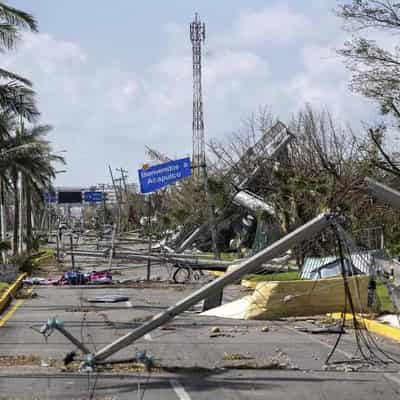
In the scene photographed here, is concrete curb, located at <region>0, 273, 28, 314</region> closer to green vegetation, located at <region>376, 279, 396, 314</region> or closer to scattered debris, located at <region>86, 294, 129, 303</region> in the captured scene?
scattered debris, located at <region>86, 294, 129, 303</region>

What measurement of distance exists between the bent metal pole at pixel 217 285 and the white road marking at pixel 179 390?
0.90 meters

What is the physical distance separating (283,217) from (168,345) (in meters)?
16.8

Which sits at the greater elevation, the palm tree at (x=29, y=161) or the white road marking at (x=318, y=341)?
the palm tree at (x=29, y=161)

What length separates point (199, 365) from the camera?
12.4m

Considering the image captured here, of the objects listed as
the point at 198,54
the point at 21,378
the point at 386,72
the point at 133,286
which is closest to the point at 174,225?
the point at 198,54

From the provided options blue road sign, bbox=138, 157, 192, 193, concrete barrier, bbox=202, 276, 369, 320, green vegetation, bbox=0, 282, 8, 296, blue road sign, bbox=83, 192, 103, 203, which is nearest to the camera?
concrete barrier, bbox=202, 276, 369, 320

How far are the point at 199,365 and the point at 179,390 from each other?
6.48 feet

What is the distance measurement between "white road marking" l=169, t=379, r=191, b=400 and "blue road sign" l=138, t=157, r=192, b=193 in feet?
76.1

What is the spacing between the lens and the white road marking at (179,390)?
10055 mm

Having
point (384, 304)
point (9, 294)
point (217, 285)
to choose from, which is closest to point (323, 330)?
point (384, 304)

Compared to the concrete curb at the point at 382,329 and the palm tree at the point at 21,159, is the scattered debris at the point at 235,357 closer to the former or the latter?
the concrete curb at the point at 382,329

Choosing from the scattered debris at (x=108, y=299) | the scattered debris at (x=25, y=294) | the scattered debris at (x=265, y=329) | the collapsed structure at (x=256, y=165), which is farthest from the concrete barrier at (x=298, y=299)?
the collapsed structure at (x=256, y=165)

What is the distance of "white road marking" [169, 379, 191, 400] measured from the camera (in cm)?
1005

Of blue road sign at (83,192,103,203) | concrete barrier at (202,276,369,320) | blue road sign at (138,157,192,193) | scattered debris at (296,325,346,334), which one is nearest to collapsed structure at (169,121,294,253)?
blue road sign at (138,157,192,193)
